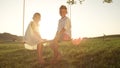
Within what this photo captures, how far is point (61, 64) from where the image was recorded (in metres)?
12.7

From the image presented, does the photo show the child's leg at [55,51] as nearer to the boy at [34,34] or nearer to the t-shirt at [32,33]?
the boy at [34,34]

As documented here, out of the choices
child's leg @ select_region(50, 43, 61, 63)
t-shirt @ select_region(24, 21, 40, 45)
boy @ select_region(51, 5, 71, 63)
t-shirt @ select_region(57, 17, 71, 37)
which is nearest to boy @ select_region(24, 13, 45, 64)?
t-shirt @ select_region(24, 21, 40, 45)

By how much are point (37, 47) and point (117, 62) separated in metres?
3.91

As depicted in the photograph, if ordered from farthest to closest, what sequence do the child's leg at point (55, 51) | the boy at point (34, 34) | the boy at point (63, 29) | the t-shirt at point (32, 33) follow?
the t-shirt at point (32, 33) < the boy at point (34, 34) < the child's leg at point (55, 51) < the boy at point (63, 29)

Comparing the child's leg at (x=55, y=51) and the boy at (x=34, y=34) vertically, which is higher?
the boy at (x=34, y=34)

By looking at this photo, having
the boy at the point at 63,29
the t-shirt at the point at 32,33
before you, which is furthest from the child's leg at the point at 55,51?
the t-shirt at the point at 32,33

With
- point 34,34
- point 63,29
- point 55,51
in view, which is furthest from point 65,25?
point 34,34

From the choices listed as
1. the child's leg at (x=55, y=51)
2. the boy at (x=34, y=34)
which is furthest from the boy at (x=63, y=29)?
the boy at (x=34, y=34)

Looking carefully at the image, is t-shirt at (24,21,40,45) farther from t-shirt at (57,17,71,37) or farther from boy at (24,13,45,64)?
t-shirt at (57,17,71,37)

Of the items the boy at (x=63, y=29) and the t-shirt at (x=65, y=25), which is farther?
the t-shirt at (x=65, y=25)

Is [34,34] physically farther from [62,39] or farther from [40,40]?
[62,39]

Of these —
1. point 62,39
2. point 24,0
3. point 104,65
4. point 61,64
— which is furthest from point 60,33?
point 24,0

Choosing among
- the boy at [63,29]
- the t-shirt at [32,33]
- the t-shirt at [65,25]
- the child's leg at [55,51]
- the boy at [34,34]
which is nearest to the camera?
the boy at [63,29]

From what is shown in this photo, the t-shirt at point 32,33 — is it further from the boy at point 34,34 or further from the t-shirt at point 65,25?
the t-shirt at point 65,25
